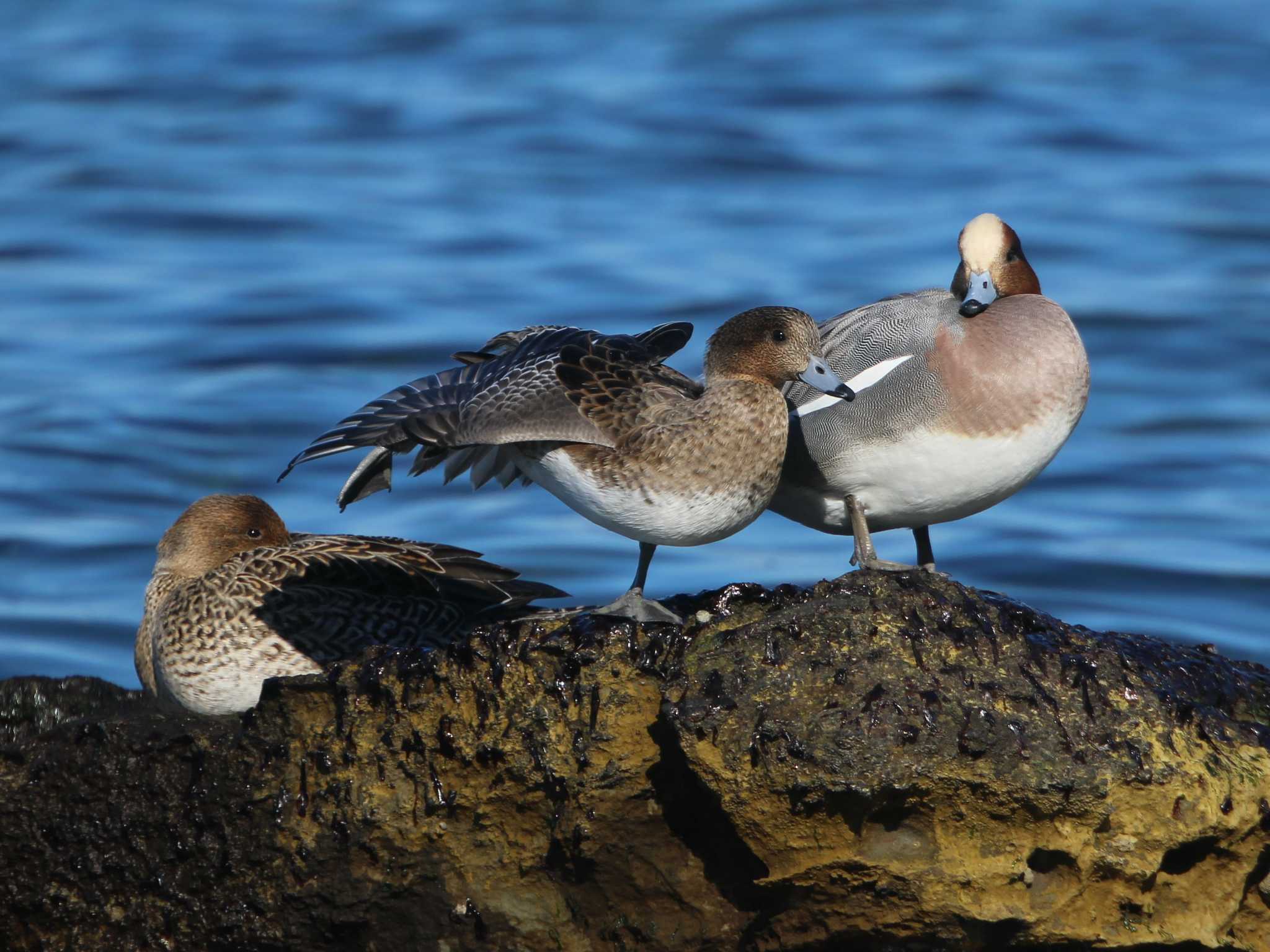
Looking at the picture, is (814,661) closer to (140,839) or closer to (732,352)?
(732,352)

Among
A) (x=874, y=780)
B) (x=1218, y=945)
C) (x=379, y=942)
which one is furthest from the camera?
(x=379, y=942)

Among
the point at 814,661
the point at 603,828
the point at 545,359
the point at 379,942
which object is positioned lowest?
the point at 379,942

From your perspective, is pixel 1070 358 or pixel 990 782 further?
pixel 1070 358

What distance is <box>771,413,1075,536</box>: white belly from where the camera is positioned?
4.42 metres

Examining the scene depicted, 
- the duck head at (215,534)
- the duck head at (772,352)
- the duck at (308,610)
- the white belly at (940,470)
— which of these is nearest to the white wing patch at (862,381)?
the white belly at (940,470)

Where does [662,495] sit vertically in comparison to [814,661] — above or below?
above

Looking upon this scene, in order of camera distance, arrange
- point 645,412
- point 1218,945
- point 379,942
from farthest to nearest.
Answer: point 645,412 < point 379,942 < point 1218,945

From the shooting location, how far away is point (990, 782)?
3453 millimetres

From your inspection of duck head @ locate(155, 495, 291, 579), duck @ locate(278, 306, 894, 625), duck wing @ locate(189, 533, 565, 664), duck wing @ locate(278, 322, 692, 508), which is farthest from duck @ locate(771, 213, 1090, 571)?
duck head @ locate(155, 495, 291, 579)

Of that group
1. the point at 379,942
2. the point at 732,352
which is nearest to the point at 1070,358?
the point at 732,352

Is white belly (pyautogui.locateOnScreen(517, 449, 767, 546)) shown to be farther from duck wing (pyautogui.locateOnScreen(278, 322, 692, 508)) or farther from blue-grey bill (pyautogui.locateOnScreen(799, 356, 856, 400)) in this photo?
blue-grey bill (pyautogui.locateOnScreen(799, 356, 856, 400))

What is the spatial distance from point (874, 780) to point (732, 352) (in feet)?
4.19

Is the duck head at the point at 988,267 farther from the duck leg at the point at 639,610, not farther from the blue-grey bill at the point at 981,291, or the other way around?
the duck leg at the point at 639,610

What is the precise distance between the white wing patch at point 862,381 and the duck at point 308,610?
110 cm
